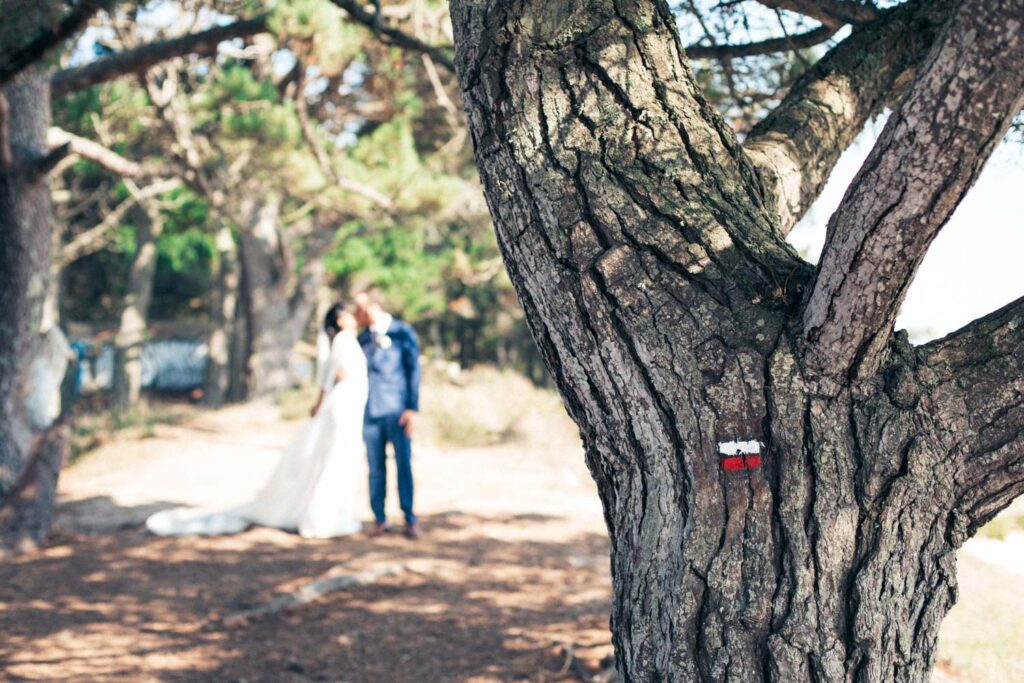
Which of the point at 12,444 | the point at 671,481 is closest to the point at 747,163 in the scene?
the point at 671,481

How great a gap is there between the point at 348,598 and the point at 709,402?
14.5 ft

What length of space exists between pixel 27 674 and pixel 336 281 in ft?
77.8

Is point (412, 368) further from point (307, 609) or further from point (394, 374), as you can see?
point (307, 609)

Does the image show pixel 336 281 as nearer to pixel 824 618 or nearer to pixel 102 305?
pixel 102 305

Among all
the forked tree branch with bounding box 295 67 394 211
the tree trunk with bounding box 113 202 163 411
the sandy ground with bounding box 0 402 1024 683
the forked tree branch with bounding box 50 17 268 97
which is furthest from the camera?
the tree trunk with bounding box 113 202 163 411

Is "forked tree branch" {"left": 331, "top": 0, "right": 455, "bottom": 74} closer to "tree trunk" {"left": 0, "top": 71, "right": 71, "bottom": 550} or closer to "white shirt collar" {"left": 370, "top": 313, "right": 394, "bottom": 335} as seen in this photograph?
"white shirt collar" {"left": 370, "top": 313, "right": 394, "bottom": 335}

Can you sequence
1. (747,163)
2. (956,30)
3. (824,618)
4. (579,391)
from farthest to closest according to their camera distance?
(747,163), (579,391), (824,618), (956,30)

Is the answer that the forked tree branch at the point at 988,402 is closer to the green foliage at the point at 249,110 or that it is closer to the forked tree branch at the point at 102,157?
the forked tree branch at the point at 102,157

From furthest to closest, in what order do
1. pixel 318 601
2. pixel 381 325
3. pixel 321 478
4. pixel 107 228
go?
pixel 107 228 → pixel 321 478 → pixel 381 325 → pixel 318 601

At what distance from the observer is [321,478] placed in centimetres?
791

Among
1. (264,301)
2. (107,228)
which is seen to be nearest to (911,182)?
(264,301)

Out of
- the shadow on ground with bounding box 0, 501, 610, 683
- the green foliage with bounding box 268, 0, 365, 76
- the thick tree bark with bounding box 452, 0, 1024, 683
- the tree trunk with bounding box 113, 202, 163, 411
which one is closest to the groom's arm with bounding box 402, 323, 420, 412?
the shadow on ground with bounding box 0, 501, 610, 683

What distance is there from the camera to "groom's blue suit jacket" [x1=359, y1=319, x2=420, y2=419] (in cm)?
759

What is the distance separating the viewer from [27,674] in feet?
15.1
